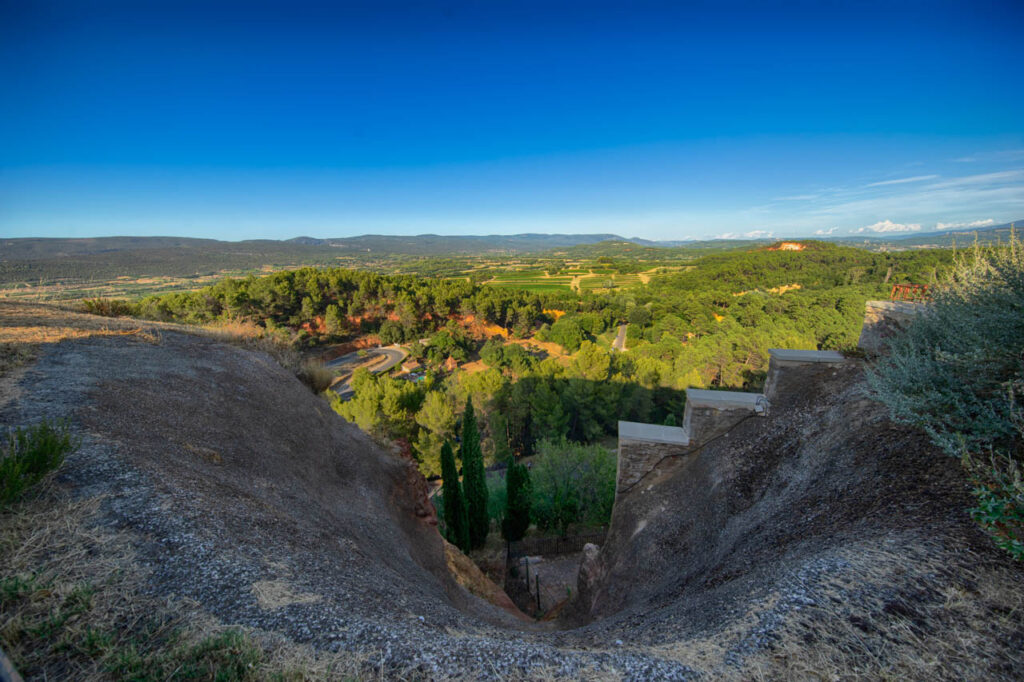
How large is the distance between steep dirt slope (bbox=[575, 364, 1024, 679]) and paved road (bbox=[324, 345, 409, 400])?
2834 cm

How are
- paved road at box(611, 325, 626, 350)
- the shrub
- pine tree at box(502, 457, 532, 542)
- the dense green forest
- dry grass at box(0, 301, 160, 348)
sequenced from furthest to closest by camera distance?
paved road at box(611, 325, 626, 350) → the dense green forest → pine tree at box(502, 457, 532, 542) → the shrub → dry grass at box(0, 301, 160, 348)

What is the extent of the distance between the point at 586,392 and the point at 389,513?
16.7m

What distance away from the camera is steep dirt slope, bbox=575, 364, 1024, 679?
97.6 inches

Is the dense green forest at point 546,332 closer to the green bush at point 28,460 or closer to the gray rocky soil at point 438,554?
the gray rocky soil at point 438,554

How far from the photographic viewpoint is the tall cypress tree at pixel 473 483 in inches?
553

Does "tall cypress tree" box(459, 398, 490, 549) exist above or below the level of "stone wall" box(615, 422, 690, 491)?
below

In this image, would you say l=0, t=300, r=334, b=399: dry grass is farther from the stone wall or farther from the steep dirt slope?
the steep dirt slope

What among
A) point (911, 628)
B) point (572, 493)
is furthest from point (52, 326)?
point (572, 493)

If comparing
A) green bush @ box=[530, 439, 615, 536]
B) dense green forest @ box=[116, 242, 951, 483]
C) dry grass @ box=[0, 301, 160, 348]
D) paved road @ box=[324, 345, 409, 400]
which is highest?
dry grass @ box=[0, 301, 160, 348]

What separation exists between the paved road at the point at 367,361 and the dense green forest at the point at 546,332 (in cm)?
150

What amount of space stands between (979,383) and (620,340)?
145 ft

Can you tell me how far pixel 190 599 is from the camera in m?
2.70

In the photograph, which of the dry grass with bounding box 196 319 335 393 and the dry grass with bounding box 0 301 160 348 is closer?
the dry grass with bounding box 0 301 160 348

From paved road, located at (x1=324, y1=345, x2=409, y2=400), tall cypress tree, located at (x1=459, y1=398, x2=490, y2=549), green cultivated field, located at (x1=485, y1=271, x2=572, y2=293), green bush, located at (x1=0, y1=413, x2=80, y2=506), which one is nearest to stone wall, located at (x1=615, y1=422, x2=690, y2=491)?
tall cypress tree, located at (x1=459, y1=398, x2=490, y2=549)
